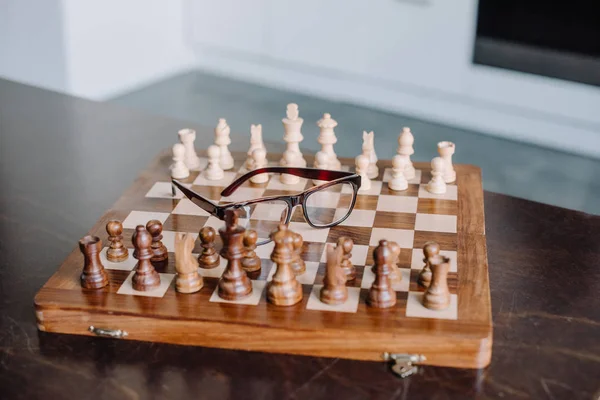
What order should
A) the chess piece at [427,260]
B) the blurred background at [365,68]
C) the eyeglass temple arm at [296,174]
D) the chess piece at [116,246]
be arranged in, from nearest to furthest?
the chess piece at [427,260] → the chess piece at [116,246] → the eyeglass temple arm at [296,174] → the blurred background at [365,68]

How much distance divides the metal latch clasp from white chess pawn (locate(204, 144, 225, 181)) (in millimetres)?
523

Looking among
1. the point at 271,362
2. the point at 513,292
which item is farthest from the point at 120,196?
the point at 513,292

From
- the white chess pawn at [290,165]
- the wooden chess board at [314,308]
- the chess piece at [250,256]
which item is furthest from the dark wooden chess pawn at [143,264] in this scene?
the white chess pawn at [290,165]

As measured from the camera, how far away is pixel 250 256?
→ 1191 millimetres

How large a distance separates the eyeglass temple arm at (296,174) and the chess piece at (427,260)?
0.32 m

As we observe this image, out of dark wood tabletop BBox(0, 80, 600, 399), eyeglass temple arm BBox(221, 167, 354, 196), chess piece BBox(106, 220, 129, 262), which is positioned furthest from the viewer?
eyeglass temple arm BBox(221, 167, 354, 196)

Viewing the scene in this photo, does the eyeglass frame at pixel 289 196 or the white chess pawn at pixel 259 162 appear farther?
the white chess pawn at pixel 259 162

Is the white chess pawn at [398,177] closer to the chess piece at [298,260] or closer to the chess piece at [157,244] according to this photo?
the chess piece at [298,260]

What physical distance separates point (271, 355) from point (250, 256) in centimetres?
18

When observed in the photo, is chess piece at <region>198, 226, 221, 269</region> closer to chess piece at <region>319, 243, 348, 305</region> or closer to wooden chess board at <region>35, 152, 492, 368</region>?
wooden chess board at <region>35, 152, 492, 368</region>

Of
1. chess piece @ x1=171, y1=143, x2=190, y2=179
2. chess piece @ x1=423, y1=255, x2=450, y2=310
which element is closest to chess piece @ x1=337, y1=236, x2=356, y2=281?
chess piece @ x1=423, y1=255, x2=450, y2=310

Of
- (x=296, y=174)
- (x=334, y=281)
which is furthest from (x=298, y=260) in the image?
(x=296, y=174)

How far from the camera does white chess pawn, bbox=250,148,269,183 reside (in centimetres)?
155

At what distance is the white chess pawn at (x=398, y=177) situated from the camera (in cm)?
150
